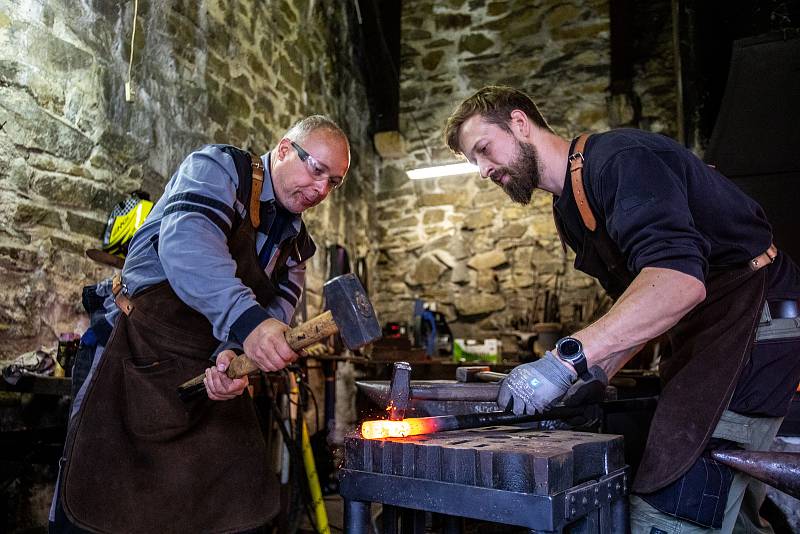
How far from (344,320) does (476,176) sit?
5534 millimetres

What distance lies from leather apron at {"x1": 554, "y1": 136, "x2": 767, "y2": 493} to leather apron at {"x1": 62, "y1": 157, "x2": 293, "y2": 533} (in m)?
1.35

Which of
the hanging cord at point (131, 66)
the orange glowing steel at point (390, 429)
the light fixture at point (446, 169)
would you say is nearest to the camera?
the orange glowing steel at point (390, 429)

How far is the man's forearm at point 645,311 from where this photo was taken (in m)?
1.53

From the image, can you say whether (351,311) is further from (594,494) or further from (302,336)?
(594,494)

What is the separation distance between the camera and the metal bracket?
126 cm

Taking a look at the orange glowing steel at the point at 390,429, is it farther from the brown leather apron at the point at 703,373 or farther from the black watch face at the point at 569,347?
the brown leather apron at the point at 703,373

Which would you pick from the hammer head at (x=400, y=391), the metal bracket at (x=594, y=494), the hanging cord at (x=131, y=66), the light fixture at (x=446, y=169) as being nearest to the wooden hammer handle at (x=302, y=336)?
the hammer head at (x=400, y=391)

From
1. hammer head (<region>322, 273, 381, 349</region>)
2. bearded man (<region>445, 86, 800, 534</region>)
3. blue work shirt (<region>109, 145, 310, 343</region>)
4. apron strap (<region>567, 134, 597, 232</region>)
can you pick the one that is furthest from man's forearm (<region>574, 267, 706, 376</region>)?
blue work shirt (<region>109, 145, 310, 343</region>)

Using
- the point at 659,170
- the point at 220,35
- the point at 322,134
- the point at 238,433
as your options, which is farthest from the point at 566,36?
the point at 238,433

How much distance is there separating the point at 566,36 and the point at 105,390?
673 centimetres

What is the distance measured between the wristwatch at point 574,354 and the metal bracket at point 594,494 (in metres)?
0.28

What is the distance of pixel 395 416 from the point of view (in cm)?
173

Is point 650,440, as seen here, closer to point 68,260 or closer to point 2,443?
point 2,443

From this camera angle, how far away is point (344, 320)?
176 centimetres
